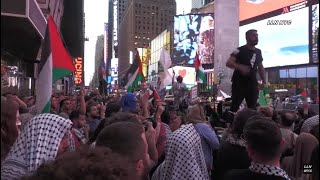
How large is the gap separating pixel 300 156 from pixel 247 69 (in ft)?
6.17

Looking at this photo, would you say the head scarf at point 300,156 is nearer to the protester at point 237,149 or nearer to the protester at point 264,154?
the protester at point 237,149

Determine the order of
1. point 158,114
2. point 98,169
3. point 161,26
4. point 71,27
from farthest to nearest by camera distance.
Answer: point 161,26
point 71,27
point 158,114
point 98,169

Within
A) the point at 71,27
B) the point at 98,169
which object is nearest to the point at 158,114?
the point at 98,169

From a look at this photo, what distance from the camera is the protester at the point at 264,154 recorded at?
3.19 m

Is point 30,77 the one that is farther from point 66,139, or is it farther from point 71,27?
point 66,139

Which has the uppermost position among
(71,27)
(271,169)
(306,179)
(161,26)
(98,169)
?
(161,26)

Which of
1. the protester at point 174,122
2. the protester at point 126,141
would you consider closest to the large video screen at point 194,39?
the protester at point 174,122

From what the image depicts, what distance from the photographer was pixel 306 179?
4.61 m

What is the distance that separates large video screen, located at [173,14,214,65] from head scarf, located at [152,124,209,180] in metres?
86.5

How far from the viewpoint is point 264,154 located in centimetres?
326

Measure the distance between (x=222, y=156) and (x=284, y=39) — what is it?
2476 inches

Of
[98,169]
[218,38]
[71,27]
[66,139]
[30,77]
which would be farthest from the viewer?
[218,38]

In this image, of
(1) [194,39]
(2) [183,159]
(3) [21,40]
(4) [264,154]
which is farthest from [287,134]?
(1) [194,39]

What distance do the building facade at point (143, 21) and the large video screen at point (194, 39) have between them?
4428cm
